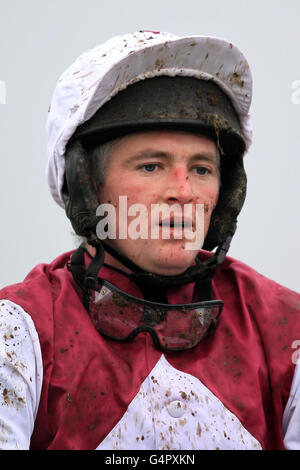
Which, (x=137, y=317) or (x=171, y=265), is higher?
(x=171, y=265)

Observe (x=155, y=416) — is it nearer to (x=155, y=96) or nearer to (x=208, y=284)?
(x=208, y=284)

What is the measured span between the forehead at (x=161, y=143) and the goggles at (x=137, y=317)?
0.35m

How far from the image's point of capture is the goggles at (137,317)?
1.95m

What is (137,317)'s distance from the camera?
1967mm

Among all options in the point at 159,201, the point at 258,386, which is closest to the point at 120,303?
the point at 159,201

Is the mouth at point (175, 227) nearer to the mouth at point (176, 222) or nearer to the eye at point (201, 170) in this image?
the mouth at point (176, 222)

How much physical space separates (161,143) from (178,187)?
12 cm

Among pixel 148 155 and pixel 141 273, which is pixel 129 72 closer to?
pixel 148 155

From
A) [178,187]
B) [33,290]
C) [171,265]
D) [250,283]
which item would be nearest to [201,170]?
[178,187]

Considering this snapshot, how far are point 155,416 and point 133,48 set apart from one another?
0.92 m

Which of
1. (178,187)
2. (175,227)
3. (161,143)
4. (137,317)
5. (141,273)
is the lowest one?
(137,317)

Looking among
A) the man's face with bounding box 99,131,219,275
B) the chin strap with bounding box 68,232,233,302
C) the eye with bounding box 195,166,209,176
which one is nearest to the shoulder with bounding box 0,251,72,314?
the chin strap with bounding box 68,232,233,302

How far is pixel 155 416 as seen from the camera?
6.00 feet

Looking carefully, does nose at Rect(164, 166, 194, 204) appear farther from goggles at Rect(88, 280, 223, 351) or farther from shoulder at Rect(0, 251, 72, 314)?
shoulder at Rect(0, 251, 72, 314)
